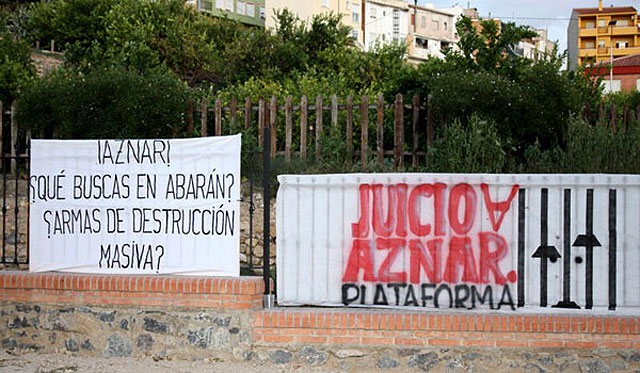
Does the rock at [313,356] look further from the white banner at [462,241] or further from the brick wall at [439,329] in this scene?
the white banner at [462,241]

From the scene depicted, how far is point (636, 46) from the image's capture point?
9038 centimetres

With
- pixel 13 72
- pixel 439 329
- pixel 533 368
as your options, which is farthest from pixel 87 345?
pixel 13 72

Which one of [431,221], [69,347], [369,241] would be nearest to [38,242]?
[69,347]

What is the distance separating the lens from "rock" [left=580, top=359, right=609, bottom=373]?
6.44 meters

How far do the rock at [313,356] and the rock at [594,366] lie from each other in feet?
7.11

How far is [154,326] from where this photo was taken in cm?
698

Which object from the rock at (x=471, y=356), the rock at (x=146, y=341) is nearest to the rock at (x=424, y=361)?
the rock at (x=471, y=356)

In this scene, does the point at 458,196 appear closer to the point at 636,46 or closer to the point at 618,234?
the point at 618,234

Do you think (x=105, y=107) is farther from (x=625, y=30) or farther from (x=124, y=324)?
(x=625, y=30)

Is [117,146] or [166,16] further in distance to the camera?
[166,16]

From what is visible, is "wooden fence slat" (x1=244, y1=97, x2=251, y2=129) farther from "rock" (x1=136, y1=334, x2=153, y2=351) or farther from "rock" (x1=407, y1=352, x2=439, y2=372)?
"rock" (x1=407, y1=352, x2=439, y2=372)

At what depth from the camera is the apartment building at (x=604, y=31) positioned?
3529 inches

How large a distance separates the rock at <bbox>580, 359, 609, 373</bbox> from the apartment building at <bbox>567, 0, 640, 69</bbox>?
8787cm

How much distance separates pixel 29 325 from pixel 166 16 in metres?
26.6
